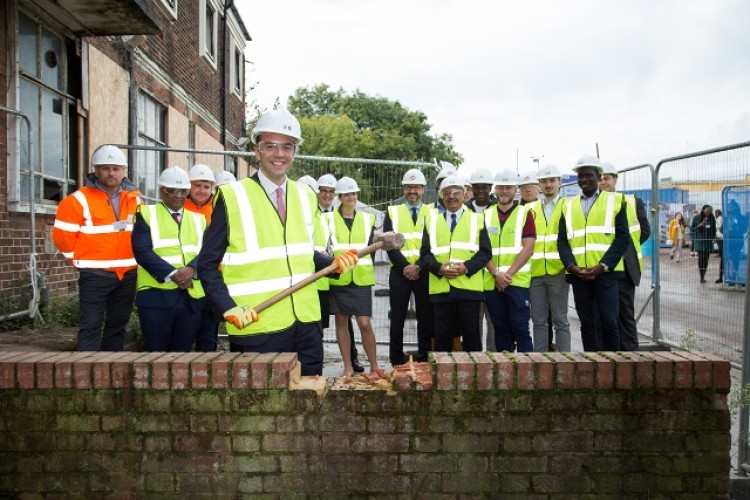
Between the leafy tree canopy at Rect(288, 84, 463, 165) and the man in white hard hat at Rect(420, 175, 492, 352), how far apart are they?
→ 39484 mm

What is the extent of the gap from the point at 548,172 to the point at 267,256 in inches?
177

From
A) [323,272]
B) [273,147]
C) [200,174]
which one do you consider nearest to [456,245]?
[200,174]

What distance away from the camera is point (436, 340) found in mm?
6008

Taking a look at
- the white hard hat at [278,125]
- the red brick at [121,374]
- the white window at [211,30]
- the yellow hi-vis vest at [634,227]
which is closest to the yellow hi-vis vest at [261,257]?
the white hard hat at [278,125]

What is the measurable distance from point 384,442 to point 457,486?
390mm

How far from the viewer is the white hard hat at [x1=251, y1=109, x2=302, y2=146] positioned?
11.6 feet

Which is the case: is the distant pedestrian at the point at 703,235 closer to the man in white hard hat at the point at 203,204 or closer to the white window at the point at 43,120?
the man in white hard hat at the point at 203,204

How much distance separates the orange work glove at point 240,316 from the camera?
3.24m

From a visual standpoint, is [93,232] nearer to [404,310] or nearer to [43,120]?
[43,120]

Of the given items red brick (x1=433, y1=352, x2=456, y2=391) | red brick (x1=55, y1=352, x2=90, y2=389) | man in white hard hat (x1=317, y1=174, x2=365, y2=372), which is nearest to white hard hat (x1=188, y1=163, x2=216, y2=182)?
man in white hard hat (x1=317, y1=174, x2=365, y2=372)

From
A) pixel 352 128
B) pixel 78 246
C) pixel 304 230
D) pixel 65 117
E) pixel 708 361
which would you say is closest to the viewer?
pixel 708 361

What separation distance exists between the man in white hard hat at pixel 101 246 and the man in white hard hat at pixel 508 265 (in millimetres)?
3283

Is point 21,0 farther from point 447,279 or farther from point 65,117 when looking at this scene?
point 447,279

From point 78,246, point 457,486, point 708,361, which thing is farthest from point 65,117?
point 708,361
